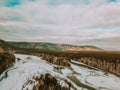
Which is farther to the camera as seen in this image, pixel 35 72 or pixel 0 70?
pixel 0 70

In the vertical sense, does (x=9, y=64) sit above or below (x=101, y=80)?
above

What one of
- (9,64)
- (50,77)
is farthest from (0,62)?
(50,77)

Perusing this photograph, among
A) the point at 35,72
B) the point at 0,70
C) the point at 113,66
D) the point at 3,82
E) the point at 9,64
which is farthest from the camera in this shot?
the point at 113,66

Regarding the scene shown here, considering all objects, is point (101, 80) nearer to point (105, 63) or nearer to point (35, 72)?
point (35, 72)

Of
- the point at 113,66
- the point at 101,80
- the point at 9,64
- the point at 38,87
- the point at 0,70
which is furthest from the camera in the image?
the point at 113,66

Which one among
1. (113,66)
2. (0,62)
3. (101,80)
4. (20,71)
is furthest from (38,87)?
(113,66)

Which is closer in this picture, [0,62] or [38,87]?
[38,87]

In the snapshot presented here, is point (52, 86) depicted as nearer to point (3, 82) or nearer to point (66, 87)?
point (66, 87)

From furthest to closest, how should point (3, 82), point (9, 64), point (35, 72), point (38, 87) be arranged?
point (9, 64)
point (35, 72)
point (3, 82)
point (38, 87)

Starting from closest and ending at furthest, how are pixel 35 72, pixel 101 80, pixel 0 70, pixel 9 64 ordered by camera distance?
pixel 35 72 < pixel 0 70 < pixel 9 64 < pixel 101 80
